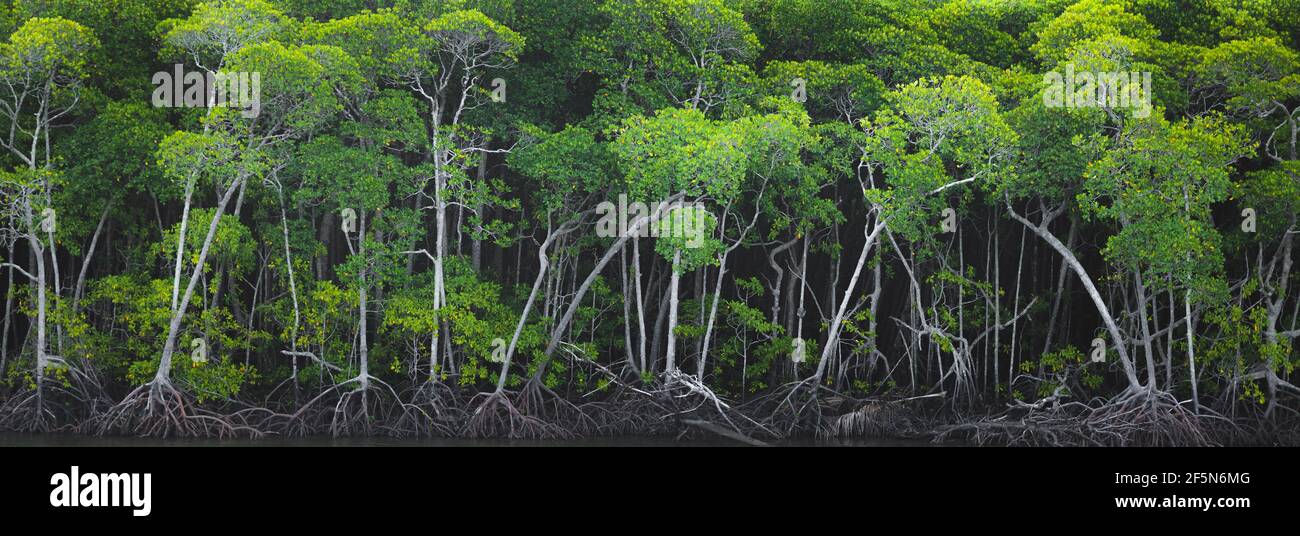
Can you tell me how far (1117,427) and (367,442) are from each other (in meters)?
10.3

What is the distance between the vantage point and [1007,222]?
24094mm

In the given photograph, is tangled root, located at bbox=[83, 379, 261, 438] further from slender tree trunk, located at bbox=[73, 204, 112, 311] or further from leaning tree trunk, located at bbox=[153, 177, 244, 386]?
slender tree trunk, located at bbox=[73, 204, 112, 311]

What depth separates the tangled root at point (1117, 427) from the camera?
18.5 meters

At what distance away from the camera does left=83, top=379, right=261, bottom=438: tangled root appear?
60.8ft

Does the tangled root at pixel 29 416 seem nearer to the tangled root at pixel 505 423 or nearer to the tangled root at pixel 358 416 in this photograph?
the tangled root at pixel 358 416

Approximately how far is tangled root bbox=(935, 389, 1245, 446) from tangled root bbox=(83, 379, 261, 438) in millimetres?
10206

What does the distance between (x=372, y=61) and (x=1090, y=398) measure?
38.8 feet

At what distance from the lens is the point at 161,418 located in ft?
60.7

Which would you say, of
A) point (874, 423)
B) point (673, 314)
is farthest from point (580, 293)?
point (874, 423)

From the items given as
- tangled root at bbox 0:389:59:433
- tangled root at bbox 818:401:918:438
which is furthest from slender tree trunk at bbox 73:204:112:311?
tangled root at bbox 818:401:918:438

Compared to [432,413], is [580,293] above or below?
above

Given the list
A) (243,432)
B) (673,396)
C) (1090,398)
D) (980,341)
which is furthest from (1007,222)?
(243,432)

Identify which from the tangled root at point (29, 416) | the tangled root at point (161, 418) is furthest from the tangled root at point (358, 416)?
the tangled root at point (29, 416)

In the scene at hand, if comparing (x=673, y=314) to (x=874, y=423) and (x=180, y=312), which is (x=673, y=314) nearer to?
(x=874, y=423)
